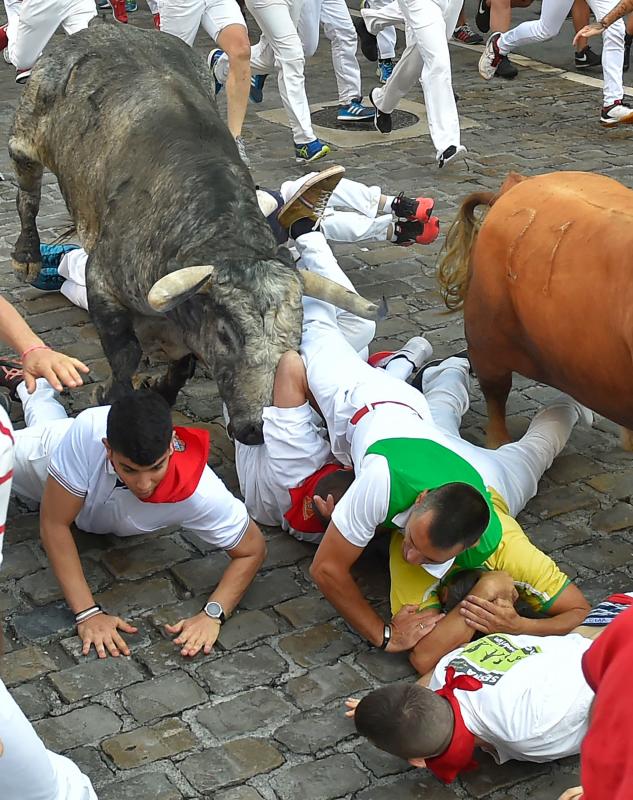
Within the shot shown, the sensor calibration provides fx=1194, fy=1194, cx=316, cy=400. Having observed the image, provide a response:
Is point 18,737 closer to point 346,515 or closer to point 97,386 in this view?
point 346,515

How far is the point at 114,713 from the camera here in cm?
393

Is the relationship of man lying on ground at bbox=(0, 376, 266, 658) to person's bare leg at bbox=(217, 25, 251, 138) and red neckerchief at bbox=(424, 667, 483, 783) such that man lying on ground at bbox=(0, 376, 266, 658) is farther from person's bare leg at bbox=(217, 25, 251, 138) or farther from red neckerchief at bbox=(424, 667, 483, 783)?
person's bare leg at bbox=(217, 25, 251, 138)

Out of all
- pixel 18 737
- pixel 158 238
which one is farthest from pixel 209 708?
pixel 158 238

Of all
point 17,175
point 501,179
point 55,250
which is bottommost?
point 501,179

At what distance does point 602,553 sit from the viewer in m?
4.81

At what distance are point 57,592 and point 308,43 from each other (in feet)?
23.0

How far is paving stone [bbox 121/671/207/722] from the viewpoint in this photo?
3938 millimetres

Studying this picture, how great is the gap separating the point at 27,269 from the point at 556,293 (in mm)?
3427

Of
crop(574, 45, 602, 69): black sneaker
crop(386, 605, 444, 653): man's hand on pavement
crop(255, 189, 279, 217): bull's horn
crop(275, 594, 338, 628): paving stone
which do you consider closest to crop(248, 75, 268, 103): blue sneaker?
crop(574, 45, 602, 69): black sneaker

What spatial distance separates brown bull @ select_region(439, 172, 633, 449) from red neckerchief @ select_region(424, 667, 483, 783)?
5.17 ft

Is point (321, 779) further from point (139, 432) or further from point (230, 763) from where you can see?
point (139, 432)

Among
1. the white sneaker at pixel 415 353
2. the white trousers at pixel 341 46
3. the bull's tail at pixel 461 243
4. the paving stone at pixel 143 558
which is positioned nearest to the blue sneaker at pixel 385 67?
the white trousers at pixel 341 46

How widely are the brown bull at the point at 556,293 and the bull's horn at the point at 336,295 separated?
49 cm

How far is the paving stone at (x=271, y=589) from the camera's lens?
4.54m
